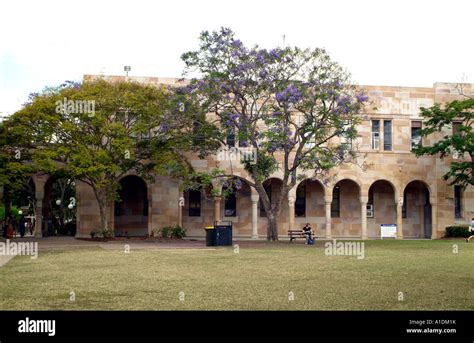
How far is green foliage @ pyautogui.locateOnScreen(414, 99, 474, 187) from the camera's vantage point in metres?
42.7

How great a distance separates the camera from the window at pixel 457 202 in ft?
158

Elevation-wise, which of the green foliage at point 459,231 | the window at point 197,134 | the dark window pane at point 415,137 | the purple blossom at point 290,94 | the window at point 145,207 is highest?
the purple blossom at point 290,94

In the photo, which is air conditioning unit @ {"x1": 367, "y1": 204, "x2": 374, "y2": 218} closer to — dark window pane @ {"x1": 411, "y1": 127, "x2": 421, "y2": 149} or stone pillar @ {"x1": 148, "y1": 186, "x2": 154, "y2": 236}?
dark window pane @ {"x1": 411, "y1": 127, "x2": 421, "y2": 149}

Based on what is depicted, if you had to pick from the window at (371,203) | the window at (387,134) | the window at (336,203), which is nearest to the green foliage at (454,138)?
the window at (387,134)

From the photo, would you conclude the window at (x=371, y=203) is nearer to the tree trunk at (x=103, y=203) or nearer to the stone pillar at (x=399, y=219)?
the stone pillar at (x=399, y=219)

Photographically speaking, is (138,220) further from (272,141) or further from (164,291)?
(164,291)

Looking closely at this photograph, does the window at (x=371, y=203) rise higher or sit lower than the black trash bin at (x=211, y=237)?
higher

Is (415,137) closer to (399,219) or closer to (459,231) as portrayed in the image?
(399,219)

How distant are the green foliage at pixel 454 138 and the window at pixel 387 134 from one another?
277 centimetres

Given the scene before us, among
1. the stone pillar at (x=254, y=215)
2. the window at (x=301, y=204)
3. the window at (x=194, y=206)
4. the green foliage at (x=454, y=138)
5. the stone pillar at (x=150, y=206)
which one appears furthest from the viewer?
the window at (x=301, y=204)

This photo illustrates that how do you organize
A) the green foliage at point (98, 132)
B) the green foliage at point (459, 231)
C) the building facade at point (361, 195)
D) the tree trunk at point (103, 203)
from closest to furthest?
the green foliage at point (98, 132) → the tree trunk at point (103, 203) → the green foliage at point (459, 231) → the building facade at point (361, 195)

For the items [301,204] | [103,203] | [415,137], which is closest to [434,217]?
[415,137]
